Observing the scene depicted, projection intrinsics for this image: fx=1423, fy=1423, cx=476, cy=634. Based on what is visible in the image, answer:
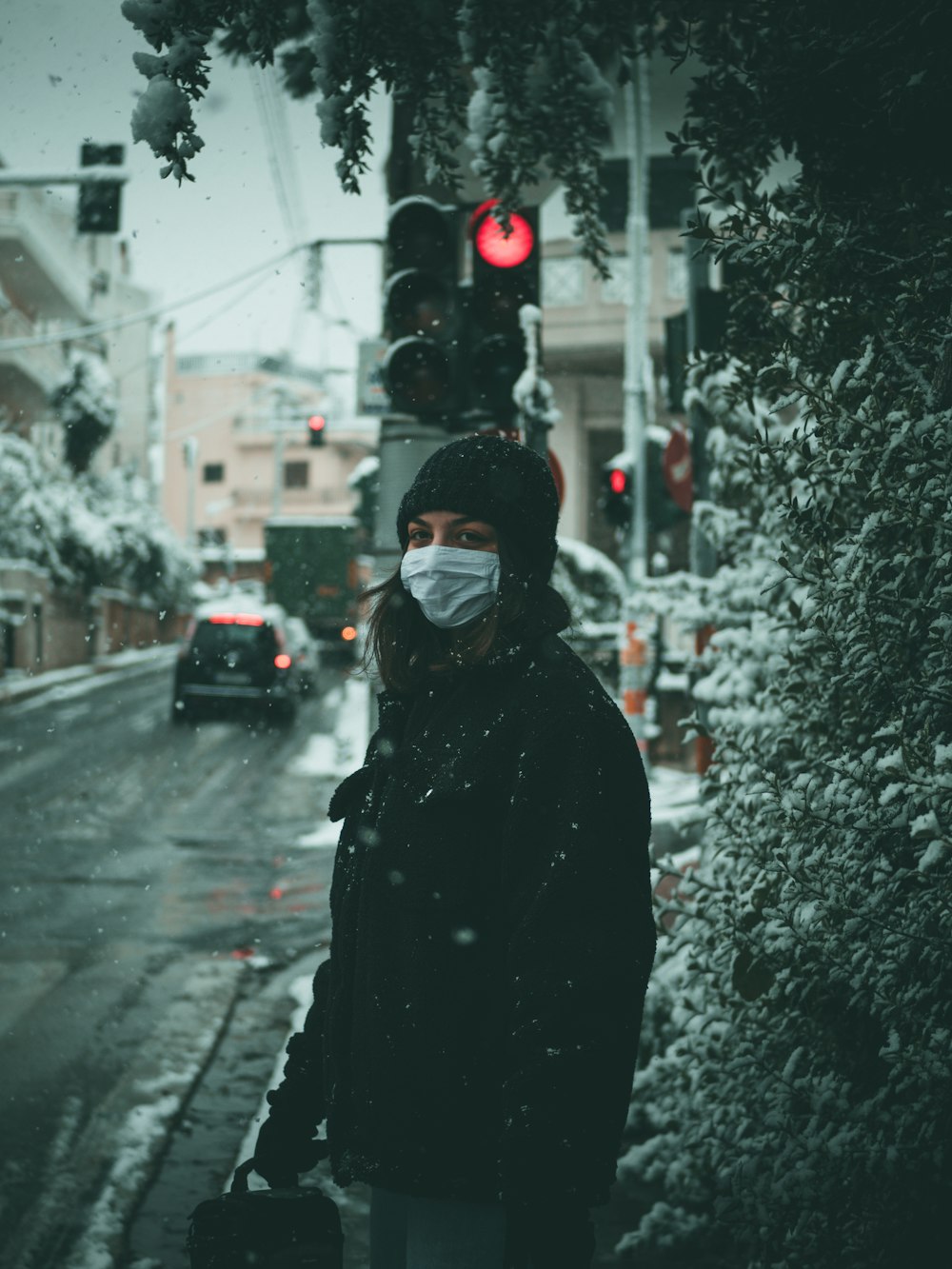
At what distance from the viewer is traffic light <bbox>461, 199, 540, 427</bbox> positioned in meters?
6.12

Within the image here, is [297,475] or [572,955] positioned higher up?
[297,475]

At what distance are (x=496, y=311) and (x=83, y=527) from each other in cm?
2629

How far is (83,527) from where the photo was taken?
1220 inches

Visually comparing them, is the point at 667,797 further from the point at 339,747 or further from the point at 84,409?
the point at 84,409

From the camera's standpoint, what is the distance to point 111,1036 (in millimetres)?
6707

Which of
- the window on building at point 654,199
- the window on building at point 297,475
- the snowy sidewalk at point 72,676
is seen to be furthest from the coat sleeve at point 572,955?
the window on building at point 297,475

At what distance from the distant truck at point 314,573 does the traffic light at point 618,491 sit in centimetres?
2293

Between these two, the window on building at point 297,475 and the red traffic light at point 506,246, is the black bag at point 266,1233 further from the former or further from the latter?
the window on building at point 297,475

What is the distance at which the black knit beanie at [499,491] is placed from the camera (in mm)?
2404

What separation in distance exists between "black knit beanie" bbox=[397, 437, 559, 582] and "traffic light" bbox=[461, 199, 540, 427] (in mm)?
3733

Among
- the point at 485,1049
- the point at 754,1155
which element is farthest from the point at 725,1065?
the point at 485,1049

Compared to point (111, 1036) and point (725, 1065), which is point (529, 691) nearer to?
point (725, 1065)

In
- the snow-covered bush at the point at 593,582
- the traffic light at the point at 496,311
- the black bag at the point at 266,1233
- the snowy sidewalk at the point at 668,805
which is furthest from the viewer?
the snow-covered bush at the point at 593,582

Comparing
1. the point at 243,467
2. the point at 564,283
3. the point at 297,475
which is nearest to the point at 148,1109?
the point at 564,283
